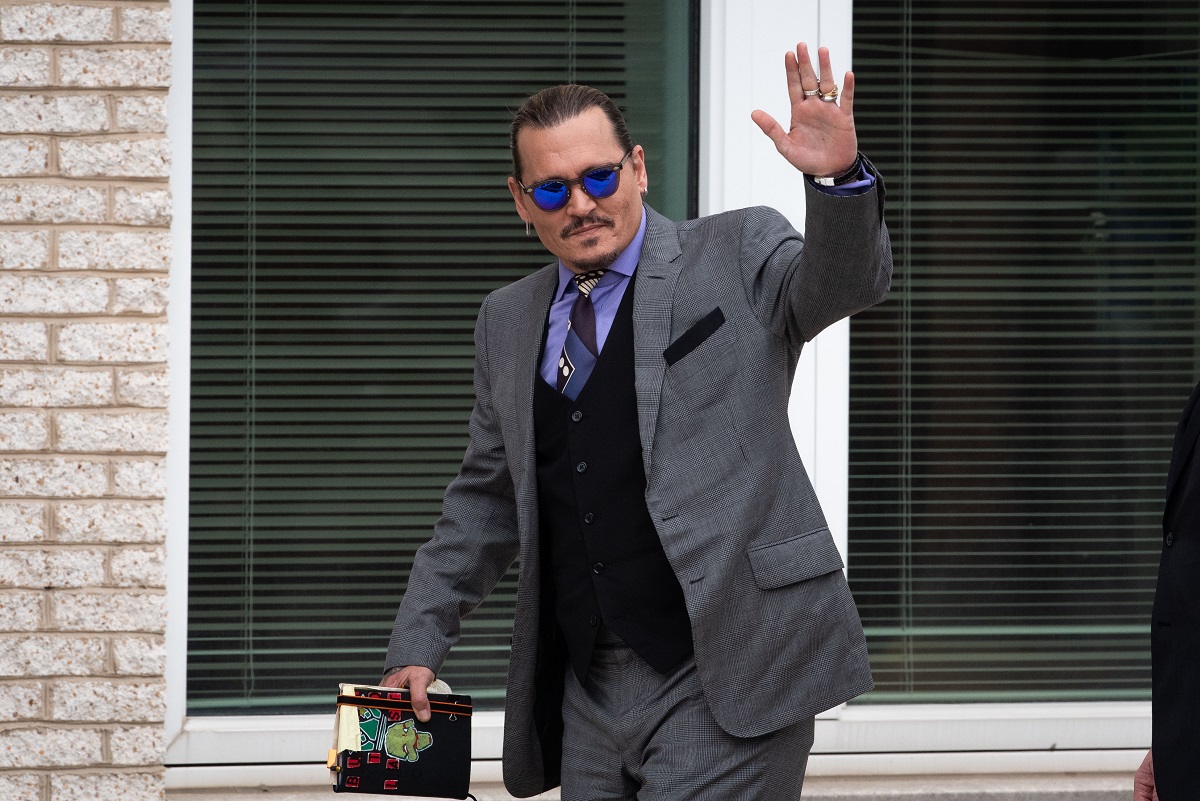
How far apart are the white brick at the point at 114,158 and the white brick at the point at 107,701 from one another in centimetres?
150

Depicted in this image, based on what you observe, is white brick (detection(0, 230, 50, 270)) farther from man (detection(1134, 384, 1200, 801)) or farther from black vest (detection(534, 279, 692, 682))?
man (detection(1134, 384, 1200, 801))

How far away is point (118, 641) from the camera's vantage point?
12.8 feet

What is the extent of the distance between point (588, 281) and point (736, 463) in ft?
1.52

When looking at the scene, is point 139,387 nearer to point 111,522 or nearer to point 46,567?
point 111,522

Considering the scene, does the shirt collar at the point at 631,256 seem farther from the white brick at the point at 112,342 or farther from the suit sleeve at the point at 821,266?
the white brick at the point at 112,342

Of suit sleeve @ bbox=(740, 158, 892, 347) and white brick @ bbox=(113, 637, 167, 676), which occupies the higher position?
suit sleeve @ bbox=(740, 158, 892, 347)

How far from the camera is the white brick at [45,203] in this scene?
3.84 metres

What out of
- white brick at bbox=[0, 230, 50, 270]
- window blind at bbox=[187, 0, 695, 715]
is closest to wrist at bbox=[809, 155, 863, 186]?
window blind at bbox=[187, 0, 695, 715]

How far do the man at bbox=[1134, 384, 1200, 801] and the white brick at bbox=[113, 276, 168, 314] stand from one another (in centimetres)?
284

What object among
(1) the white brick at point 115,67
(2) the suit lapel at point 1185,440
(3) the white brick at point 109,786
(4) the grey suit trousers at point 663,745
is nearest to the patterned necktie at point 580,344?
(4) the grey suit trousers at point 663,745

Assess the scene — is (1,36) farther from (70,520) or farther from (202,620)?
(202,620)

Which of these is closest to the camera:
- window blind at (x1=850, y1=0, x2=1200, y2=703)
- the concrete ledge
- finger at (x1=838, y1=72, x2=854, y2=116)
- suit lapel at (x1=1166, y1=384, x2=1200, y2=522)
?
finger at (x1=838, y1=72, x2=854, y2=116)

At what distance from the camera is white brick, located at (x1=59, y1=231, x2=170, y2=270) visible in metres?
3.85

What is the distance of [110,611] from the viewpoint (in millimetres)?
3893
